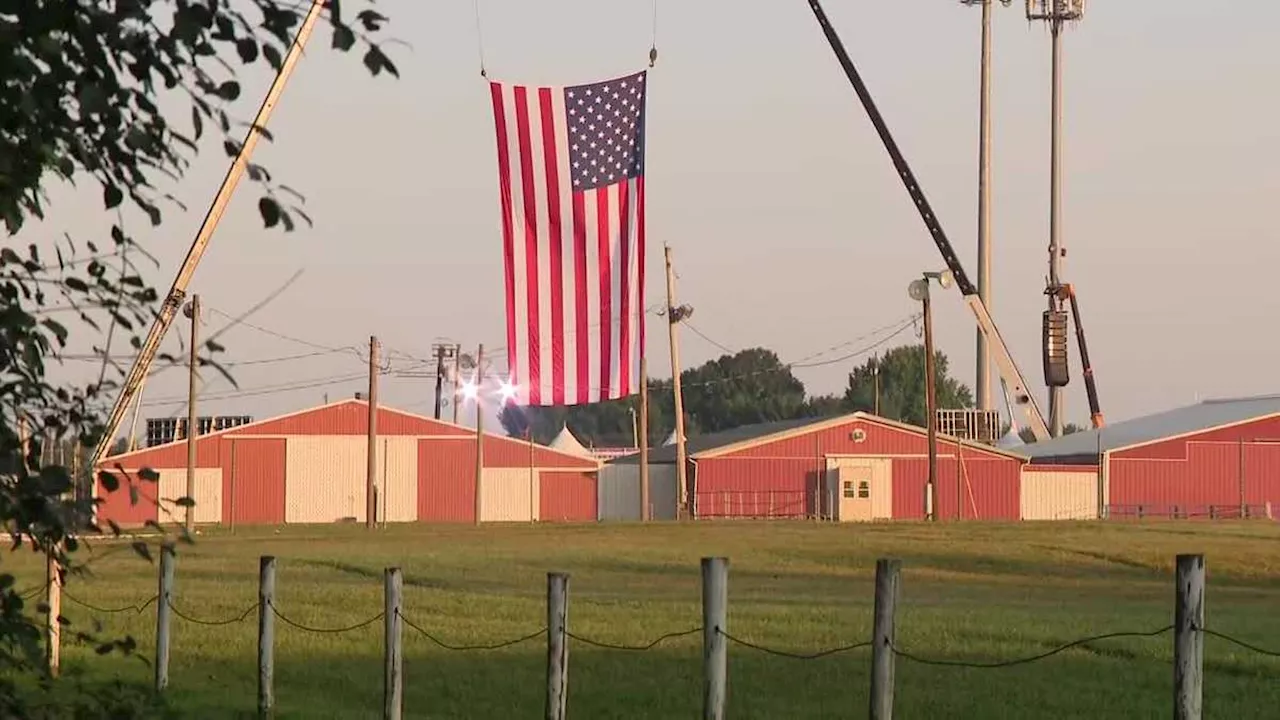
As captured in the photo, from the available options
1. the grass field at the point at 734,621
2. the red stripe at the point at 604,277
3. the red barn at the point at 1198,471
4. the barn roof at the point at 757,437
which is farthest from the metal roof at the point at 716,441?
the red stripe at the point at 604,277

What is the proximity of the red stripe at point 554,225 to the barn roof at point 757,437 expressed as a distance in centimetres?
4324

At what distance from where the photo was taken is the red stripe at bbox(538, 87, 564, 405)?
1618 inches

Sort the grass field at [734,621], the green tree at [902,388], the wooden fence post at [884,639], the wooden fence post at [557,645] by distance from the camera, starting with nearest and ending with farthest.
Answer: the wooden fence post at [884,639]
the wooden fence post at [557,645]
the grass field at [734,621]
the green tree at [902,388]

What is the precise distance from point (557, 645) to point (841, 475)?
2792 inches

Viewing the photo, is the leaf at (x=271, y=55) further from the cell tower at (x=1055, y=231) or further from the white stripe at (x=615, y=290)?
the cell tower at (x=1055, y=231)

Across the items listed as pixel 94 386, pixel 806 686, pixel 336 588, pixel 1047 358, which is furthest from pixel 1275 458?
pixel 94 386

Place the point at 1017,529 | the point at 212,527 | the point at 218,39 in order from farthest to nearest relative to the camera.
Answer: the point at 212,527, the point at 1017,529, the point at 218,39

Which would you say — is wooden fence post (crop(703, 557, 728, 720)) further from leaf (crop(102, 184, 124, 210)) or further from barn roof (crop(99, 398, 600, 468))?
Answer: barn roof (crop(99, 398, 600, 468))

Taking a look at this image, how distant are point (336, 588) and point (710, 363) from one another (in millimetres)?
164105

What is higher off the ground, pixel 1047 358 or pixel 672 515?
pixel 1047 358

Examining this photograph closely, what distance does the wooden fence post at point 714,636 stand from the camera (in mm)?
12469

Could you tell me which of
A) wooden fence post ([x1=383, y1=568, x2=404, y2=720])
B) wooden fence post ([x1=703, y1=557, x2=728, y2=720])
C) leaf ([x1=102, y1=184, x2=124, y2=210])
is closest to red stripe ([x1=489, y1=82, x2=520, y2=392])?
wooden fence post ([x1=383, y1=568, x2=404, y2=720])

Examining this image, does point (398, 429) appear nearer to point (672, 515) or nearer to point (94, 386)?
point (672, 515)

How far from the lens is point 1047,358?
98188mm
